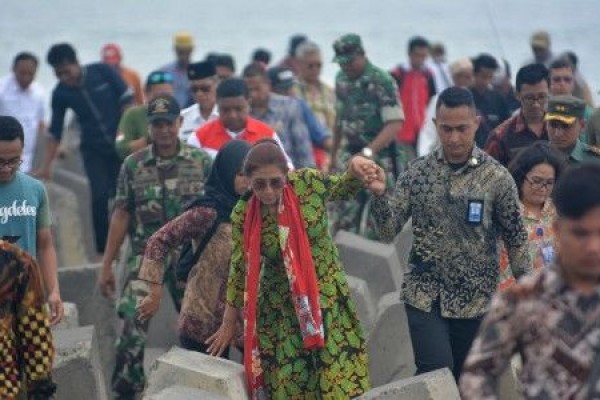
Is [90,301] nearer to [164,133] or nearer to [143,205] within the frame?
[143,205]

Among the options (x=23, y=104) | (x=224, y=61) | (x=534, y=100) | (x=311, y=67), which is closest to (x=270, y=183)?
(x=534, y=100)

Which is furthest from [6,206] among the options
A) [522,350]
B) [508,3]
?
[508,3]

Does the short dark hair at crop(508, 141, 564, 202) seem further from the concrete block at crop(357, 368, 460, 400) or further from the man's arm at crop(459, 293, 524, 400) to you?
the man's arm at crop(459, 293, 524, 400)

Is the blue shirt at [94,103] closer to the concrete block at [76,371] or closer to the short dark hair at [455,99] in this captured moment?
the concrete block at [76,371]

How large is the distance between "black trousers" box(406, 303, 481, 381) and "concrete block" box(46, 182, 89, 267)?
768 cm

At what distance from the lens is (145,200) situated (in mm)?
10680

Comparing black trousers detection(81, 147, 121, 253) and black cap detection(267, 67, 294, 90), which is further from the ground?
black cap detection(267, 67, 294, 90)

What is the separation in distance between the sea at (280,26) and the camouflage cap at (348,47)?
22880mm

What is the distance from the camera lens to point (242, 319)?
9.12m

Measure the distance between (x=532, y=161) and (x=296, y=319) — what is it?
1.56 metres

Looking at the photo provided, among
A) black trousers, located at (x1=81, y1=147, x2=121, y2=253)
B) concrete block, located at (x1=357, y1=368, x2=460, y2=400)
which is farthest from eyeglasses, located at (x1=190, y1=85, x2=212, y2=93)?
concrete block, located at (x1=357, y1=368, x2=460, y2=400)

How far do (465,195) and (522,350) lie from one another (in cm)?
306

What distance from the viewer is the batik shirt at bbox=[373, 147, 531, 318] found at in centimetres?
866

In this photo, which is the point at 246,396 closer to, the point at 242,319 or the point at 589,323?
the point at 242,319
